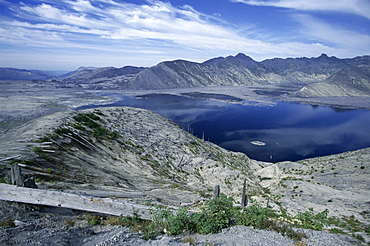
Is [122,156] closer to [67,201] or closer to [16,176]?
[16,176]

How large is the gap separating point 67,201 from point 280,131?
254ft

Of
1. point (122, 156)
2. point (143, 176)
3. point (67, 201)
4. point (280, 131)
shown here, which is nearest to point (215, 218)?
point (67, 201)

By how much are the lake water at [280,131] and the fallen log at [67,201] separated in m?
47.4

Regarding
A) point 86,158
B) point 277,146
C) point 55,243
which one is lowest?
point 277,146

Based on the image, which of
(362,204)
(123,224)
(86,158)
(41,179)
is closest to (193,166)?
(86,158)

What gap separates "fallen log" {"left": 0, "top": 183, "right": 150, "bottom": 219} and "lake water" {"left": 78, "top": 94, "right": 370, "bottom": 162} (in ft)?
156

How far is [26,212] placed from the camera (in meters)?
5.80

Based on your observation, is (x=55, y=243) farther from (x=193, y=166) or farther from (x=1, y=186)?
(x=193, y=166)

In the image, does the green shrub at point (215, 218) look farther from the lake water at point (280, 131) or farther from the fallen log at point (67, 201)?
the lake water at point (280, 131)

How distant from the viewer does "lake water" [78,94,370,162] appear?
185 ft

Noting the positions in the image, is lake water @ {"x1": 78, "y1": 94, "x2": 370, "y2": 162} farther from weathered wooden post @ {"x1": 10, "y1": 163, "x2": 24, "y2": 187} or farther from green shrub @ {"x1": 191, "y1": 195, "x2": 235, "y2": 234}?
weathered wooden post @ {"x1": 10, "y1": 163, "x2": 24, "y2": 187}

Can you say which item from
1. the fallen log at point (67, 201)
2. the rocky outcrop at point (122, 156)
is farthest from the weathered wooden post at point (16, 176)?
the rocky outcrop at point (122, 156)

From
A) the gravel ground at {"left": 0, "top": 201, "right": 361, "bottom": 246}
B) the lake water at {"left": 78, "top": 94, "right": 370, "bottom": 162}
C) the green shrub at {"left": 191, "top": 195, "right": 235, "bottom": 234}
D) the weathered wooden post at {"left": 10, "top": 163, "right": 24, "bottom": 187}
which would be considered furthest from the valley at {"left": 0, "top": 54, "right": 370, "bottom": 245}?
the lake water at {"left": 78, "top": 94, "right": 370, "bottom": 162}

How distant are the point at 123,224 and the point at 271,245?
410cm
